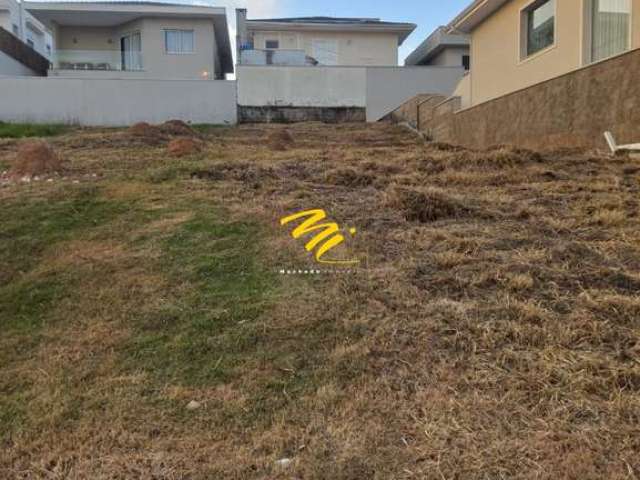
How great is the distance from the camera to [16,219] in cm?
472

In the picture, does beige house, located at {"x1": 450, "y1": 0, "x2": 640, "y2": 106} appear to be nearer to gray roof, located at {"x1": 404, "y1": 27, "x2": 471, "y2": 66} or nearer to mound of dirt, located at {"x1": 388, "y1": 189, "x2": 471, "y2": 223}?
mound of dirt, located at {"x1": 388, "y1": 189, "x2": 471, "y2": 223}

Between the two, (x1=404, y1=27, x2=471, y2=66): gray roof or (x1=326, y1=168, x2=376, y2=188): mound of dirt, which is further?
(x1=404, y1=27, x2=471, y2=66): gray roof

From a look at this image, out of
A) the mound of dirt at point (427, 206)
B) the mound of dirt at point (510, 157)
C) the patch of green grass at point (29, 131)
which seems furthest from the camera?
the patch of green grass at point (29, 131)

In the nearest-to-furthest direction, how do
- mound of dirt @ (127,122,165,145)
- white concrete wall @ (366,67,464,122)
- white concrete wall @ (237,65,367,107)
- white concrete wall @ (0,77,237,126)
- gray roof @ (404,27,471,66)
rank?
mound of dirt @ (127,122,165,145), white concrete wall @ (0,77,237,126), white concrete wall @ (237,65,367,107), white concrete wall @ (366,67,464,122), gray roof @ (404,27,471,66)

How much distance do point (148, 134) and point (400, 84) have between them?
11.7 meters

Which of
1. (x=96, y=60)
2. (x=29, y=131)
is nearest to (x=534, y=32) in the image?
(x=29, y=131)

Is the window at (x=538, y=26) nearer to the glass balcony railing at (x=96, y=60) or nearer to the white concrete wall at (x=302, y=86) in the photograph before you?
the white concrete wall at (x=302, y=86)

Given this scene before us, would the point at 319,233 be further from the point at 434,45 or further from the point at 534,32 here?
the point at 434,45

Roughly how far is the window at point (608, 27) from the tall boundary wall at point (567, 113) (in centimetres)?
80

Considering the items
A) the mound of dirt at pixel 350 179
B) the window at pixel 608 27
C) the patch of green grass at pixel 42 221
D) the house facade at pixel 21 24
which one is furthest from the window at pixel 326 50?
the patch of green grass at pixel 42 221

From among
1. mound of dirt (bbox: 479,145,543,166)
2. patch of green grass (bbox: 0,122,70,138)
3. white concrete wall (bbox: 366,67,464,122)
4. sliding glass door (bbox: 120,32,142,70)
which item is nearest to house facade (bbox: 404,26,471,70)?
white concrete wall (bbox: 366,67,464,122)

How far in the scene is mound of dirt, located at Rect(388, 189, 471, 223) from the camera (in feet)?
14.8

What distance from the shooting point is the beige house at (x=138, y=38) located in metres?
20.2

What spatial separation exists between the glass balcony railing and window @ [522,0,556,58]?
15.7 m
